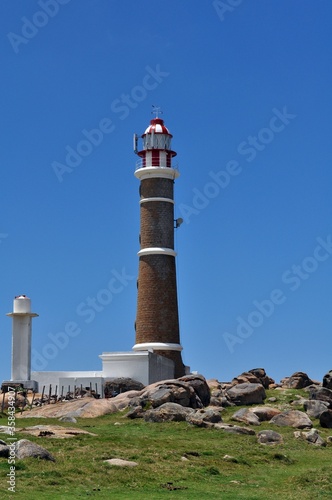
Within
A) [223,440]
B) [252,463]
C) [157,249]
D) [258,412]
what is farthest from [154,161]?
[252,463]

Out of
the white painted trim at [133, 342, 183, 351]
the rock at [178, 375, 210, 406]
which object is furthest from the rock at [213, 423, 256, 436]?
the white painted trim at [133, 342, 183, 351]

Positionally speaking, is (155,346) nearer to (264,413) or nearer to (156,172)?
(156,172)

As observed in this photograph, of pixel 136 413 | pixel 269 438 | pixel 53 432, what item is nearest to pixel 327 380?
pixel 136 413

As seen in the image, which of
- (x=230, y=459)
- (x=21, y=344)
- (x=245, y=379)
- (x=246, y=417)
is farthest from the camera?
(x=245, y=379)

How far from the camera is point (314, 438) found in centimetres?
3703

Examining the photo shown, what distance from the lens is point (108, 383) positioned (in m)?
58.0

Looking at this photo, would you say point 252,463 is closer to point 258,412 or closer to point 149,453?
point 149,453

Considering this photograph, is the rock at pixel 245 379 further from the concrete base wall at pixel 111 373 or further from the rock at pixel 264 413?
the rock at pixel 264 413

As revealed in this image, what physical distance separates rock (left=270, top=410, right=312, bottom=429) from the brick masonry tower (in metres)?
19.6

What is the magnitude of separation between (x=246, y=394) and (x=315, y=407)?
5621 millimetres

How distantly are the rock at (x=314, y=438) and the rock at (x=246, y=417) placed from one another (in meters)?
4.59

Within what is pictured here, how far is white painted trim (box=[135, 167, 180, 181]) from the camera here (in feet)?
208

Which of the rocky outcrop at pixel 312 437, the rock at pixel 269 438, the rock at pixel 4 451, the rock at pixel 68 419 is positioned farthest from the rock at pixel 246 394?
the rock at pixel 4 451

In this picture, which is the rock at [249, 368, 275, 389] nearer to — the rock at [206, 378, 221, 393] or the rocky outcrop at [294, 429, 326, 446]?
the rock at [206, 378, 221, 393]
